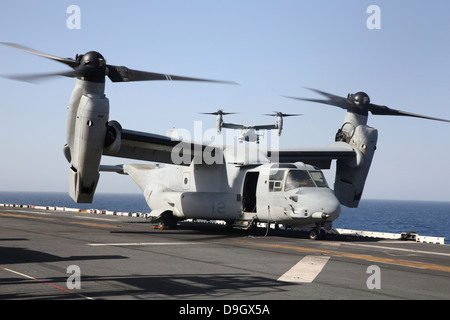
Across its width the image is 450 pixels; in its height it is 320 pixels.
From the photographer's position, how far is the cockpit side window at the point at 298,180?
19.8m

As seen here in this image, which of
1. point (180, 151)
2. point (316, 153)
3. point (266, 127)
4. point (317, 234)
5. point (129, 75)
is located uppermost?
point (266, 127)

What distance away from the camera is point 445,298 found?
8.87 meters

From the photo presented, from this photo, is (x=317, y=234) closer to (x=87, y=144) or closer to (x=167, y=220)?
(x=167, y=220)

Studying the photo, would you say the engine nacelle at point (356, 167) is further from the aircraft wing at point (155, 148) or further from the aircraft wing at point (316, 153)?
the aircraft wing at point (155, 148)

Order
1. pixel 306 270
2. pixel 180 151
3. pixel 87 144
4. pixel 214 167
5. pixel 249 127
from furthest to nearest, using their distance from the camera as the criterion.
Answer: pixel 249 127 < pixel 180 151 < pixel 214 167 < pixel 87 144 < pixel 306 270

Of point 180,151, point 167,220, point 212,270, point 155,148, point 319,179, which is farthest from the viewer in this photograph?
point 167,220

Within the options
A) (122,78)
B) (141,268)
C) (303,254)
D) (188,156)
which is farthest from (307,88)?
(141,268)

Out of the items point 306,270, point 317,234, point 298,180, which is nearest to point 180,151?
point 298,180

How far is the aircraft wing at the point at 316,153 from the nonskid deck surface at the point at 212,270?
741cm

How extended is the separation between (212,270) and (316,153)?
15.0 meters

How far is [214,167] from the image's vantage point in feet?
77.0

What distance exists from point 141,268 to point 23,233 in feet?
35.1

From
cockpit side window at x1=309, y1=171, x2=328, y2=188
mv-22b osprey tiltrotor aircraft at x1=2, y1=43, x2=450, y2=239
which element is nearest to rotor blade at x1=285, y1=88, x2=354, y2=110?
mv-22b osprey tiltrotor aircraft at x1=2, y1=43, x2=450, y2=239

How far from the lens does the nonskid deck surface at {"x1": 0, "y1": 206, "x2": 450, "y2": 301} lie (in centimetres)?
878
